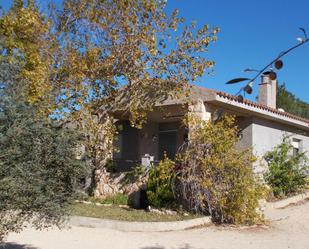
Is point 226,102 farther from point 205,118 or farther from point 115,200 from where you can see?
point 115,200

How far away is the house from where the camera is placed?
1423 cm

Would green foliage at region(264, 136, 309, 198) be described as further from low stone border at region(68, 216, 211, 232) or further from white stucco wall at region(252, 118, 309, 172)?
low stone border at region(68, 216, 211, 232)

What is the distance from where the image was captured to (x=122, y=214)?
12742mm

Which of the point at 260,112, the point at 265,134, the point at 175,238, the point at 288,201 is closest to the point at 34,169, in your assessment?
the point at 175,238

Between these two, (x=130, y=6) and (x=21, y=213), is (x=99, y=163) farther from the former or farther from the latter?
(x=21, y=213)

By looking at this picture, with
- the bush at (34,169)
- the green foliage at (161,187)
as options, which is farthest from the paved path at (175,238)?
the bush at (34,169)

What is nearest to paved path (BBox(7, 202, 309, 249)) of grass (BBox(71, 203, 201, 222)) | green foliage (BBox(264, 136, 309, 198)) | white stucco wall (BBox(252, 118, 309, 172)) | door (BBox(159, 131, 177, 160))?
grass (BBox(71, 203, 201, 222))

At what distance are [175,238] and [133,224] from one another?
1290mm

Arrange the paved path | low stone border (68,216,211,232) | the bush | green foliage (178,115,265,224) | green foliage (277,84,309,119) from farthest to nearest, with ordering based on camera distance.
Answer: green foliage (277,84,309,119), green foliage (178,115,265,224), low stone border (68,216,211,232), the paved path, the bush

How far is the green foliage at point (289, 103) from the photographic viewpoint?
3384 cm

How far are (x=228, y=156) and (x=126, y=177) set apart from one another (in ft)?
15.5

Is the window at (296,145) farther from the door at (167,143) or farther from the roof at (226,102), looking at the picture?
the door at (167,143)

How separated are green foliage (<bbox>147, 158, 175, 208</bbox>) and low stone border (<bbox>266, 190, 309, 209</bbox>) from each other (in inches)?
120

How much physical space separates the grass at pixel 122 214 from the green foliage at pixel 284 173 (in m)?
4.40
